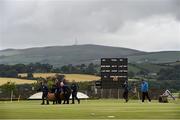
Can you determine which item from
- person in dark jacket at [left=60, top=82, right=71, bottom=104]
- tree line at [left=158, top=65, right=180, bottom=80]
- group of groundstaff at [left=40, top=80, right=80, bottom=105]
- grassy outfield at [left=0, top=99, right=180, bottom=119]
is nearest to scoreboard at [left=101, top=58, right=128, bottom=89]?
group of groundstaff at [left=40, top=80, right=80, bottom=105]

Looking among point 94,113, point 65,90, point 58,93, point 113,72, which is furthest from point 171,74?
→ point 94,113

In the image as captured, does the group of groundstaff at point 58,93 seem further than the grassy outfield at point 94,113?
Yes

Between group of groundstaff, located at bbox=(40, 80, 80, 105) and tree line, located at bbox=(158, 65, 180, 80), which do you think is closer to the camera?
group of groundstaff, located at bbox=(40, 80, 80, 105)

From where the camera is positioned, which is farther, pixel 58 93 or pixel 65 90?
pixel 65 90

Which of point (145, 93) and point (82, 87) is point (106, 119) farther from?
point (82, 87)

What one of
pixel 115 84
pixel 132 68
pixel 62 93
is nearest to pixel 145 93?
pixel 62 93

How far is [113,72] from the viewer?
6538 centimetres

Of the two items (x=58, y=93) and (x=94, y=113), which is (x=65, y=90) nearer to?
(x=58, y=93)

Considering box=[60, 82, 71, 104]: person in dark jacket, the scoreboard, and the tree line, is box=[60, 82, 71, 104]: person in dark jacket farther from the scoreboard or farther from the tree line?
the tree line

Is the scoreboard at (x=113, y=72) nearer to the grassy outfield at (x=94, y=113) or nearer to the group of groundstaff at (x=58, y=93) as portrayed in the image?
the group of groundstaff at (x=58, y=93)

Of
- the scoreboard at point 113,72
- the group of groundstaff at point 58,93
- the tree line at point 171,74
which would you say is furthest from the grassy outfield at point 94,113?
the tree line at point 171,74

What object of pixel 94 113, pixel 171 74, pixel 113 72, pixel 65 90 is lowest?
pixel 94 113

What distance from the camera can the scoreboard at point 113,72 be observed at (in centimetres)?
6531

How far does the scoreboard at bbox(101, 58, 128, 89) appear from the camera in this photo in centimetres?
6531
